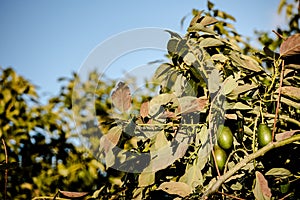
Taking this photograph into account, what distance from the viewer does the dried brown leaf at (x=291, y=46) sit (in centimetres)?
60

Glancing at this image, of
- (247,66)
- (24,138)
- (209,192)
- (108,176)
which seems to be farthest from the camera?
(24,138)

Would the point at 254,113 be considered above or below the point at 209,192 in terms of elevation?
above

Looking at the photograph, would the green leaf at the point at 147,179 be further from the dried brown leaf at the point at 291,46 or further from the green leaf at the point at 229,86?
the dried brown leaf at the point at 291,46

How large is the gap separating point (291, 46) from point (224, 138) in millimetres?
191

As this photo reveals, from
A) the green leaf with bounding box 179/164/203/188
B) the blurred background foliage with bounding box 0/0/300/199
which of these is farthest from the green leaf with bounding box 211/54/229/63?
the blurred background foliage with bounding box 0/0/300/199

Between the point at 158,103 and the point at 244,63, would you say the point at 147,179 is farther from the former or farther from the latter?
the point at 244,63

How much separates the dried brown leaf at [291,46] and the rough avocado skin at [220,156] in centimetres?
20

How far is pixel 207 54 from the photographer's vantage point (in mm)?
737

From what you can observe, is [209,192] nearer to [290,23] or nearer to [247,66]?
[247,66]

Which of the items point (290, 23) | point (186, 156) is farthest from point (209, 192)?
point (290, 23)

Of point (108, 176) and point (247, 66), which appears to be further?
point (108, 176)

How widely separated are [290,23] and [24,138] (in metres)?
1.77

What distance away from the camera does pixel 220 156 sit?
2.14ft

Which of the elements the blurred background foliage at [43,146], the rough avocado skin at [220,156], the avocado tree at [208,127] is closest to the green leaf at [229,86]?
the avocado tree at [208,127]
